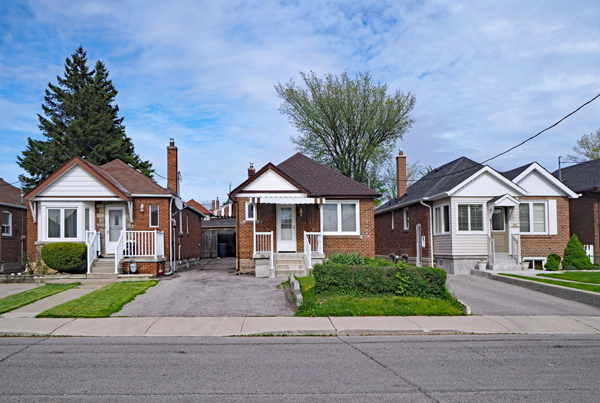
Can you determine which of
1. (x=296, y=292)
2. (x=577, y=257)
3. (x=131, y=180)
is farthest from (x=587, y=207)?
(x=131, y=180)

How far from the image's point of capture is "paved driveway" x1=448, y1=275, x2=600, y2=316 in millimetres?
12742

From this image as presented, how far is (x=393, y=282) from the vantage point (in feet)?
43.4

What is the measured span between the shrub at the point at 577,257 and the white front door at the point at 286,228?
12.4m

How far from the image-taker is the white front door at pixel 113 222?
69.7 feet

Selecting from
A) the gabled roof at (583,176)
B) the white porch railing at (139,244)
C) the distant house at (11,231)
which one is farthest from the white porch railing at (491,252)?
the distant house at (11,231)

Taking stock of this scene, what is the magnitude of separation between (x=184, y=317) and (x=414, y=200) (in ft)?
55.7

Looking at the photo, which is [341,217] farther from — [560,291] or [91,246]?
[91,246]

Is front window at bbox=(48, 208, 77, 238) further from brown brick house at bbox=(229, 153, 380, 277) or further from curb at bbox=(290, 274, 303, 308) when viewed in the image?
curb at bbox=(290, 274, 303, 308)

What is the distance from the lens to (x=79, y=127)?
39844 mm

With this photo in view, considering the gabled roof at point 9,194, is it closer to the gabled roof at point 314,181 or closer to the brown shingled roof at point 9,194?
the brown shingled roof at point 9,194

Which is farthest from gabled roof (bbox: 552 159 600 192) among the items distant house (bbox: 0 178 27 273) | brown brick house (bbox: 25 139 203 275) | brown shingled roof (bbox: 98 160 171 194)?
distant house (bbox: 0 178 27 273)

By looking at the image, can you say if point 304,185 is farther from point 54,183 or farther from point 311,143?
point 311,143

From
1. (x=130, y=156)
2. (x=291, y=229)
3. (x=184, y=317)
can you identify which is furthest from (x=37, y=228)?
(x=130, y=156)

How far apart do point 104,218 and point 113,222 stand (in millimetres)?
441
